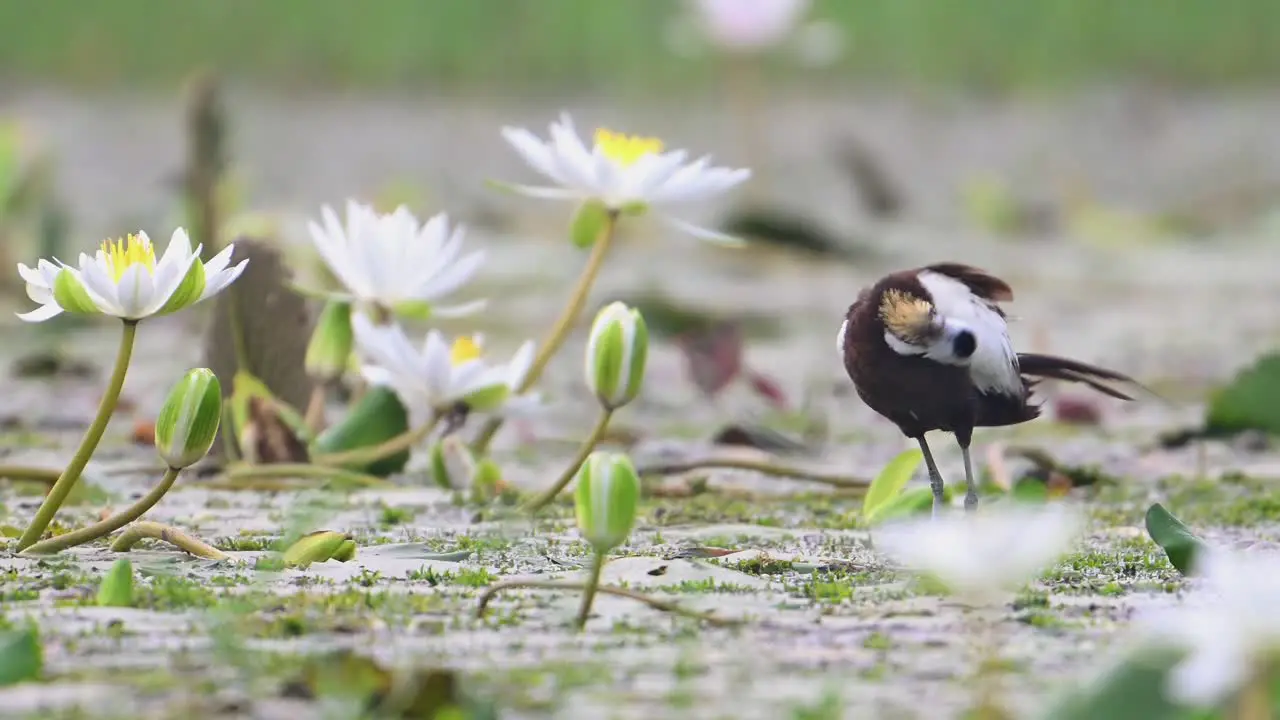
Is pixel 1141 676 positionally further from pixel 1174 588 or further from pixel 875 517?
pixel 875 517

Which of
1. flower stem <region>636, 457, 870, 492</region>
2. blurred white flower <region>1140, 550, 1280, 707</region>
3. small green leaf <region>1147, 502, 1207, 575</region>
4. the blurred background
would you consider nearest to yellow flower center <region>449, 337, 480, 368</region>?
flower stem <region>636, 457, 870, 492</region>

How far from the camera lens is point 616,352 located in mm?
2174

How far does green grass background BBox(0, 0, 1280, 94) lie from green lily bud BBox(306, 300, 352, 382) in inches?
285

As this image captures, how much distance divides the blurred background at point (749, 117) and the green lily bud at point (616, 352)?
3748mm

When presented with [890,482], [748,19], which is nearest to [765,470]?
[890,482]

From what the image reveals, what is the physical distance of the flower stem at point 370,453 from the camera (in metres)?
2.69

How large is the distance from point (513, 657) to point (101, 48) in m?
9.07

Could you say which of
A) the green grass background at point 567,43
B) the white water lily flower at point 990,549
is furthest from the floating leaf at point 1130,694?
the green grass background at point 567,43

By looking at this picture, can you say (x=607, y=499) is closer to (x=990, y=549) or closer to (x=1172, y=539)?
(x=990, y=549)

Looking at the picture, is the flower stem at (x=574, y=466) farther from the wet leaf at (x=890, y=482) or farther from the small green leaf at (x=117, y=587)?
the small green leaf at (x=117, y=587)

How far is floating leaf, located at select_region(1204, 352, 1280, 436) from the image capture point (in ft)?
9.52

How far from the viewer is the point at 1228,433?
118 inches

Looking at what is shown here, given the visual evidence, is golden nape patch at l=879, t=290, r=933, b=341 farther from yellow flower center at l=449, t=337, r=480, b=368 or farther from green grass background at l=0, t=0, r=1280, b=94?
green grass background at l=0, t=0, r=1280, b=94

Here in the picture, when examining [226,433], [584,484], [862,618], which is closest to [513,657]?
[584,484]
